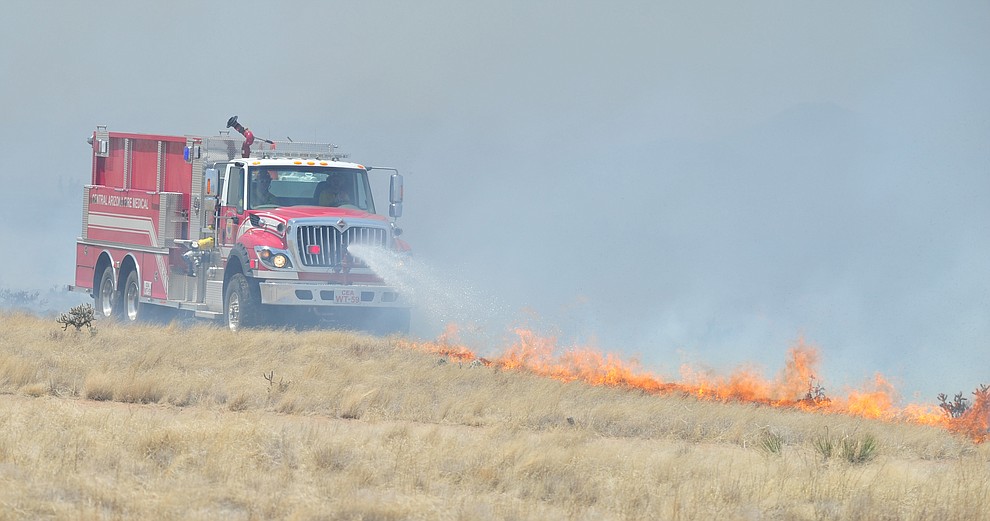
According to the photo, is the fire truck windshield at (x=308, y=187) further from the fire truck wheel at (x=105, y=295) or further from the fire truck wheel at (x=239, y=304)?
the fire truck wheel at (x=105, y=295)

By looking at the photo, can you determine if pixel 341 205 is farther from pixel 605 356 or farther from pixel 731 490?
pixel 731 490

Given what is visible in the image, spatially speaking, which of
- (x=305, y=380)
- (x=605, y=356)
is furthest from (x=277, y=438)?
(x=605, y=356)

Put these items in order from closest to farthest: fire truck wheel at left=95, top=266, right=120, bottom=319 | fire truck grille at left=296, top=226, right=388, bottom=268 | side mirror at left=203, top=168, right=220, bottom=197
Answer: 1. fire truck grille at left=296, top=226, right=388, bottom=268
2. side mirror at left=203, top=168, right=220, bottom=197
3. fire truck wheel at left=95, top=266, right=120, bottom=319

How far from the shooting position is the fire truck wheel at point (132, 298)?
87.6ft

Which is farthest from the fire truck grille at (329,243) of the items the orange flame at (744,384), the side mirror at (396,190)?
the orange flame at (744,384)

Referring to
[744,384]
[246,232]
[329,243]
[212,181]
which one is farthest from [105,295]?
[744,384]

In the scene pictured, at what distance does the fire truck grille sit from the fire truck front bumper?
39cm

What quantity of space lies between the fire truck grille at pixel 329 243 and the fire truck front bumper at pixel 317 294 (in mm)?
387

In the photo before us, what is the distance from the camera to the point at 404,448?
12.2 metres

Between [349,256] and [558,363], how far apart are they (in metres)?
4.22

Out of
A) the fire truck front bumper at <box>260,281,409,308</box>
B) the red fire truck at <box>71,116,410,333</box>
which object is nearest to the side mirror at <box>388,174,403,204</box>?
the red fire truck at <box>71,116,410,333</box>

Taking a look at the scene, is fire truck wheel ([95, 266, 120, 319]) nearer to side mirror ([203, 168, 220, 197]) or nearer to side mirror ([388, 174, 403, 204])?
side mirror ([203, 168, 220, 197])

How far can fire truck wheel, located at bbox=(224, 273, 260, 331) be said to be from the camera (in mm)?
22688

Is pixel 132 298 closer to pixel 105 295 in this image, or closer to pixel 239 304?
pixel 105 295
